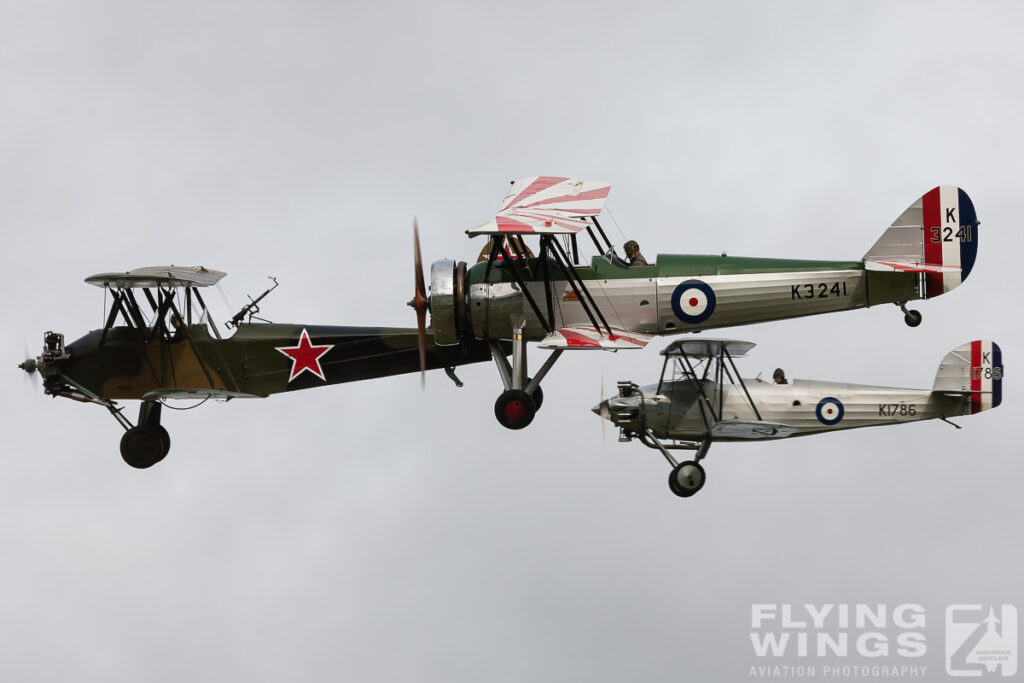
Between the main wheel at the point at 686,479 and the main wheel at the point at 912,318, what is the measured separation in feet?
12.9

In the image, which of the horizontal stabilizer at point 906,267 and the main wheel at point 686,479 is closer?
the horizontal stabilizer at point 906,267

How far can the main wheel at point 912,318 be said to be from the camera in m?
25.8

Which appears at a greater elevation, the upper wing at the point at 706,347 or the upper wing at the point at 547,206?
the upper wing at the point at 547,206

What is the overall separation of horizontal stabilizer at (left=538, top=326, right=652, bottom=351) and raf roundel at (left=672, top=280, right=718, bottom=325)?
2.00 feet

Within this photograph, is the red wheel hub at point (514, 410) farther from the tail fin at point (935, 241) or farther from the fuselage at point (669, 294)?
the tail fin at point (935, 241)

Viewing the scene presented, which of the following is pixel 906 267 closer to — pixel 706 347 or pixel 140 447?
pixel 706 347

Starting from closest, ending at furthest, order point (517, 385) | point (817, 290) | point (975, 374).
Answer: point (517, 385) → point (817, 290) → point (975, 374)

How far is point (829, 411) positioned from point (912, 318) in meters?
3.17

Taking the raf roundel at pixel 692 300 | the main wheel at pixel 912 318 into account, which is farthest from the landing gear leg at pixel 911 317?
the raf roundel at pixel 692 300

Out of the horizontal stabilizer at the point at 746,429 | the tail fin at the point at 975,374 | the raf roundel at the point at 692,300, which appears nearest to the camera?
the raf roundel at the point at 692,300

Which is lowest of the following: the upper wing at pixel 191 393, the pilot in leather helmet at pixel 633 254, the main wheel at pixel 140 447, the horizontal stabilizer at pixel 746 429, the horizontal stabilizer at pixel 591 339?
Result: the horizontal stabilizer at pixel 746 429

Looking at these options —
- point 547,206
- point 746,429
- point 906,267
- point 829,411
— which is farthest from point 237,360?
point 906,267

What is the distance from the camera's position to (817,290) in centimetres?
2558

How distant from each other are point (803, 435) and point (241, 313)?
365 inches
